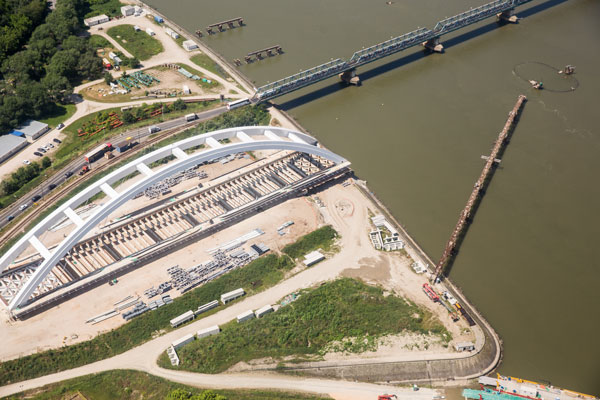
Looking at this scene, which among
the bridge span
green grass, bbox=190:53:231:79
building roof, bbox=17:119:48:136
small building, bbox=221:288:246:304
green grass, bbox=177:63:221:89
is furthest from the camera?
green grass, bbox=190:53:231:79

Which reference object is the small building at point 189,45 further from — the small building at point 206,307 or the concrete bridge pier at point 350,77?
the small building at point 206,307

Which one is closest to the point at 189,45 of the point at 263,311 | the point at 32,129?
the point at 32,129

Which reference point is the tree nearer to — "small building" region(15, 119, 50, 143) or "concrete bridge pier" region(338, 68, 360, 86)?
"small building" region(15, 119, 50, 143)

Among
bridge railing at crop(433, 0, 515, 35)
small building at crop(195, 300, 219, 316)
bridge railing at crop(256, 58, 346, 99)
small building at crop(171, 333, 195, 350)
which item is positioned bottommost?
small building at crop(171, 333, 195, 350)

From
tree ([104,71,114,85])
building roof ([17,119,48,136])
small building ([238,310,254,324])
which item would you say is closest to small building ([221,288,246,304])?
small building ([238,310,254,324])

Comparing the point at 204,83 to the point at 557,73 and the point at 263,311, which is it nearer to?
the point at 263,311

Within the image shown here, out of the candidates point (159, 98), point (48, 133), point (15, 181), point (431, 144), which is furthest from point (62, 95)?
point (431, 144)

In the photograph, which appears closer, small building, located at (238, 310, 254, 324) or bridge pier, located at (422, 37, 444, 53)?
small building, located at (238, 310, 254, 324)
